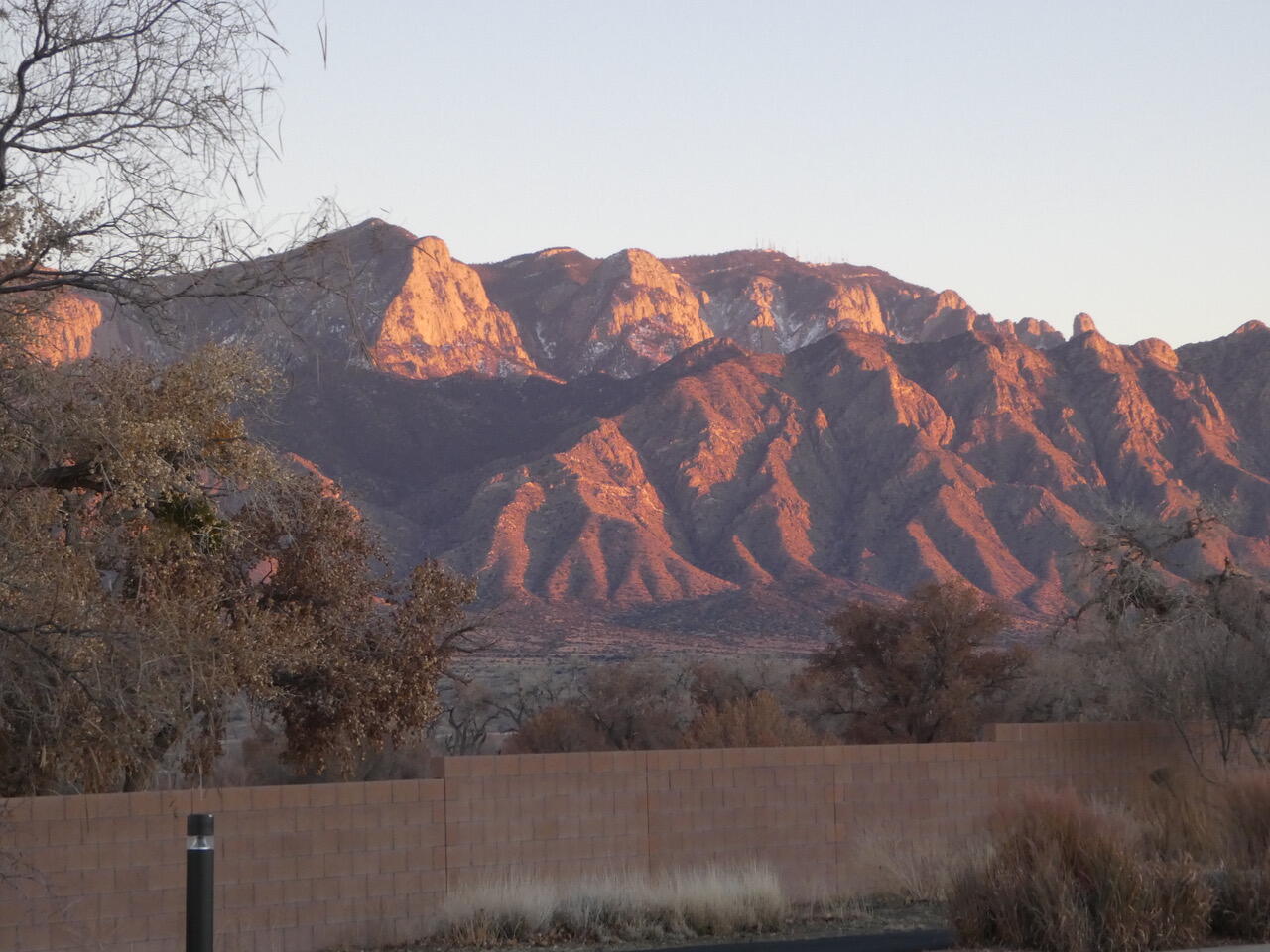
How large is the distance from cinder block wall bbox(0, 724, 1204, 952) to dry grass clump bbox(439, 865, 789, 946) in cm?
36

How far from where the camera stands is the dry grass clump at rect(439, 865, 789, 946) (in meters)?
18.0

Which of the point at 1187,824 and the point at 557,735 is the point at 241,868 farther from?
the point at 557,735

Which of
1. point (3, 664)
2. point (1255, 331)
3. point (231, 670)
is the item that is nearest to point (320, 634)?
point (231, 670)

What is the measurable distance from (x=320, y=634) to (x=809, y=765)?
657 cm

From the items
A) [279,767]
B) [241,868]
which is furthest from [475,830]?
[279,767]

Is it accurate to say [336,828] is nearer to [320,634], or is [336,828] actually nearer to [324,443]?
[320,634]

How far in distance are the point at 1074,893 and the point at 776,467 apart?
118 metres

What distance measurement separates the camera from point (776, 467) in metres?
133

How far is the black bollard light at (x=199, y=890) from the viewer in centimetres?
964

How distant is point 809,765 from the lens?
71.5ft

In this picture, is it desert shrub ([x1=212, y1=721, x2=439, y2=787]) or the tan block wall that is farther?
desert shrub ([x1=212, y1=721, x2=439, y2=787])

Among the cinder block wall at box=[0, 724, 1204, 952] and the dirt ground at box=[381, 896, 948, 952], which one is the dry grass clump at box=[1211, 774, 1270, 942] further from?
the cinder block wall at box=[0, 724, 1204, 952]

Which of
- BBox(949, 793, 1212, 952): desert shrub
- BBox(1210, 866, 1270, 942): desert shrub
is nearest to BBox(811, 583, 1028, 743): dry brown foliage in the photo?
BBox(1210, 866, 1270, 942): desert shrub

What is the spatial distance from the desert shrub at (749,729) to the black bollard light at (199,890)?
27.5 m
